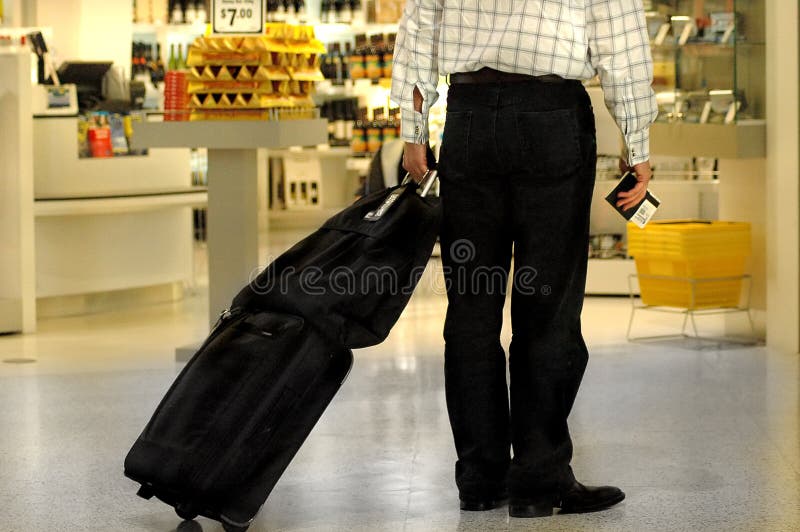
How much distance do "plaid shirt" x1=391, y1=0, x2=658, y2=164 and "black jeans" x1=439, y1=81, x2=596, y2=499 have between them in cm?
6

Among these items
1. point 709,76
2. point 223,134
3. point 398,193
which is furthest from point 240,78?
point 398,193

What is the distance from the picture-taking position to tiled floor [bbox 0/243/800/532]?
10.4 feet

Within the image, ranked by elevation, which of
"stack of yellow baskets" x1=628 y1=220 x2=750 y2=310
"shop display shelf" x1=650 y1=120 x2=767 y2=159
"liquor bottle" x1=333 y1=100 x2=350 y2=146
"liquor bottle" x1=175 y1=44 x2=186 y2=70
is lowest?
"stack of yellow baskets" x1=628 y1=220 x2=750 y2=310

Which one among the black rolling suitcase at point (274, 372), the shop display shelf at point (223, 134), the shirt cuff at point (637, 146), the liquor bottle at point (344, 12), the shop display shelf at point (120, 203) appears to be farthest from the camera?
the liquor bottle at point (344, 12)

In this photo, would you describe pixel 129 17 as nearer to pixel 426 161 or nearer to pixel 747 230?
pixel 747 230

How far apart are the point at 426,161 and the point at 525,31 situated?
1.26ft

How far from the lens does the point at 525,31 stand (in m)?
2.96

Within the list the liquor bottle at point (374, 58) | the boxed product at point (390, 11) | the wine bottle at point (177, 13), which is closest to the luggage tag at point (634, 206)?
the liquor bottle at point (374, 58)

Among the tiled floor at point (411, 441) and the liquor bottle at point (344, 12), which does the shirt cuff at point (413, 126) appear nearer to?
the tiled floor at point (411, 441)

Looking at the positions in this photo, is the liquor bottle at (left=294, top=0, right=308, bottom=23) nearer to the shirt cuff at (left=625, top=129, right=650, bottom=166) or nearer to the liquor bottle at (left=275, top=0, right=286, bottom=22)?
the liquor bottle at (left=275, top=0, right=286, bottom=22)

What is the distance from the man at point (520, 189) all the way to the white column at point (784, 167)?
2.53 metres

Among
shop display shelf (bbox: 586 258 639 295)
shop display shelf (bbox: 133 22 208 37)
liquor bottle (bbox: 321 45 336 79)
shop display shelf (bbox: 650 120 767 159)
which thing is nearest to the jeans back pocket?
shop display shelf (bbox: 650 120 767 159)

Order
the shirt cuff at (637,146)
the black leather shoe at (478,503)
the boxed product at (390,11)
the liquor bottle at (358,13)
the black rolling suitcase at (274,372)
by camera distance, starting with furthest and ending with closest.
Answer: the liquor bottle at (358,13)
the boxed product at (390,11)
the black leather shoe at (478,503)
the shirt cuff at (637,146)
the black rolling suitcase at (274,372)

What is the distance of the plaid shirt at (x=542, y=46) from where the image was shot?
296 centimetres
